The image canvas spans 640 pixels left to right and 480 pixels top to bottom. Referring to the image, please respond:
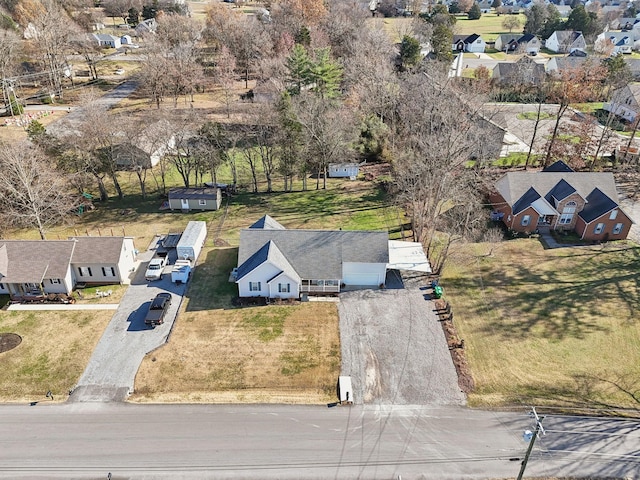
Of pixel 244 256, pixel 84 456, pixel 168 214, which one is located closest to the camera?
pixel 84 456

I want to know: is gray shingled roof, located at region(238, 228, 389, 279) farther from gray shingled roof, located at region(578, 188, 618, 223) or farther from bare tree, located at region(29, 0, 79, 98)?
bare tree, located at region(29, 0, 79, 98)

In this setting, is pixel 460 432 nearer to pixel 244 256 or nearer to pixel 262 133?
pixel 244 256

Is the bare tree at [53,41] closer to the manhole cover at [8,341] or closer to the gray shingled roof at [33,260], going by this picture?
the gray shingled roof at [33,260]

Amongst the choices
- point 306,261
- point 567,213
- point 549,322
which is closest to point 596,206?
point 567,213

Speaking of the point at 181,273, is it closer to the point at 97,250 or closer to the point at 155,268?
the point at 155,268

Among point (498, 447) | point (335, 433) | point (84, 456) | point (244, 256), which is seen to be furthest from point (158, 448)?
point (498, 447)

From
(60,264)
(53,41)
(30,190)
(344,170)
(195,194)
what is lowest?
(344,170)
